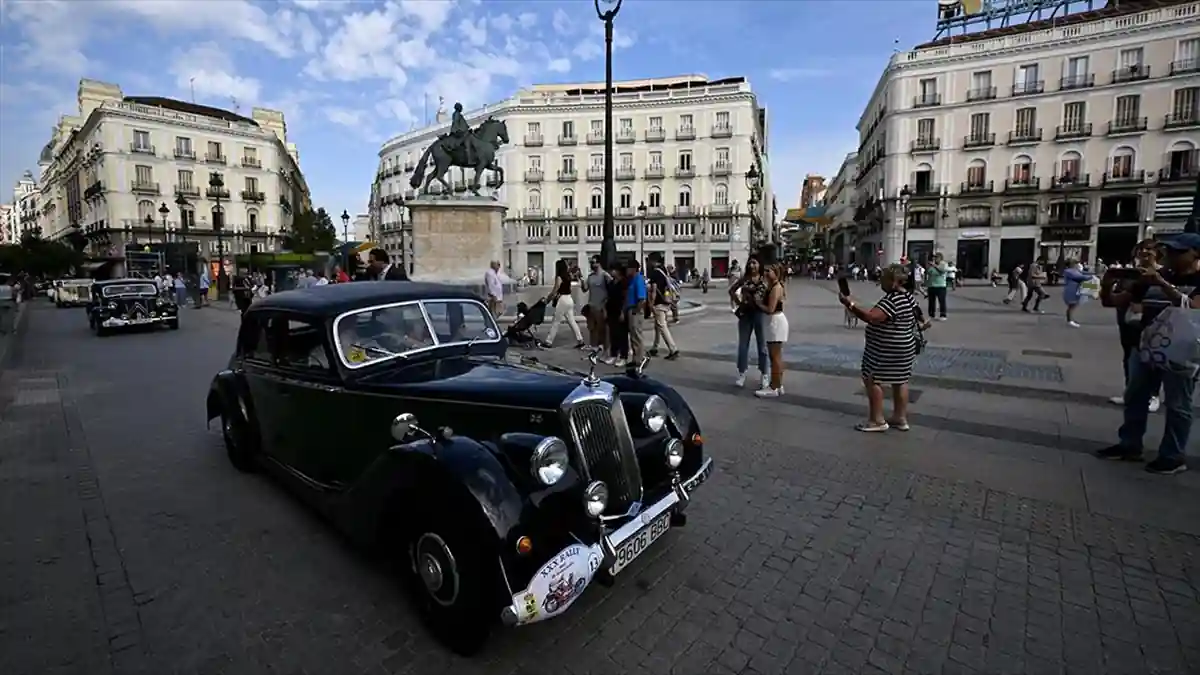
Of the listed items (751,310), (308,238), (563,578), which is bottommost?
(563,578)

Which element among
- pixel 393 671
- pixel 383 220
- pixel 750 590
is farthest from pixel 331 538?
pixel 383 220

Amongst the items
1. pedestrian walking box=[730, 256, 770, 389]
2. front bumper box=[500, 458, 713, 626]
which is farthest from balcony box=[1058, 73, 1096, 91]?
front bumper box=[500, 458, 713, 626]

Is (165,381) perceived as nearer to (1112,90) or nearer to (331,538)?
(331,538)

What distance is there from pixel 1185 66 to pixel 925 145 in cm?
1504

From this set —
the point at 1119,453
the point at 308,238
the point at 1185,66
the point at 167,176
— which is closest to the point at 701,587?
the point at 1119,453

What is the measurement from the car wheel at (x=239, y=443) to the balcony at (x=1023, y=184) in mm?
52982

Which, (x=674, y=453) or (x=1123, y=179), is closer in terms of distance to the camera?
(x=674, y=453)

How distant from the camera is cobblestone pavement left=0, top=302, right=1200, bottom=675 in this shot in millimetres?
2750

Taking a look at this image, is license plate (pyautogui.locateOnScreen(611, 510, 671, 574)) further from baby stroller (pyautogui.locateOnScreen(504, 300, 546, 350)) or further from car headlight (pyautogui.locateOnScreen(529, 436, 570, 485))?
baby stroller (pyautogui.locateOnScreen(504, 300, 546, 350))

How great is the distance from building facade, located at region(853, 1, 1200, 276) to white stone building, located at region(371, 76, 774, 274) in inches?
498

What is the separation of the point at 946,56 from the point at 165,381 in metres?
53.2

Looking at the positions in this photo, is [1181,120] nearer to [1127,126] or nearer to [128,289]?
[1127,126]

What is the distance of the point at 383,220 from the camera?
8119 centimetres

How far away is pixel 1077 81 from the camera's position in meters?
42.8
